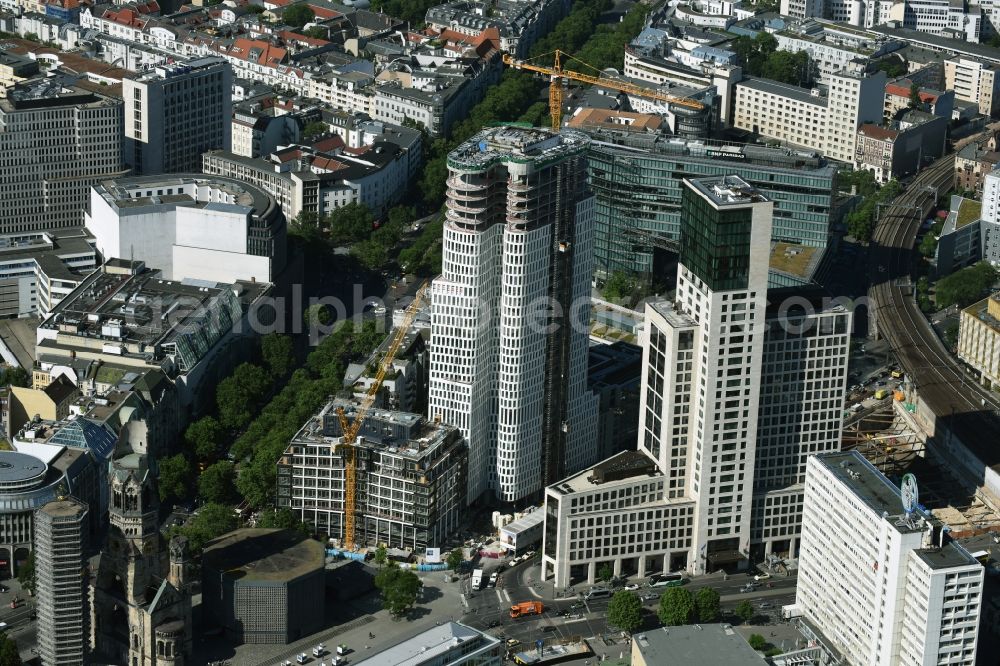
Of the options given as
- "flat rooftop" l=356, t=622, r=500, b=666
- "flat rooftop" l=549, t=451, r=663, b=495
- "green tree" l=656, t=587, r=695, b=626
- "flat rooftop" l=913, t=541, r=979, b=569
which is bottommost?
"green tree" l=656, t=587, r=695, b=626

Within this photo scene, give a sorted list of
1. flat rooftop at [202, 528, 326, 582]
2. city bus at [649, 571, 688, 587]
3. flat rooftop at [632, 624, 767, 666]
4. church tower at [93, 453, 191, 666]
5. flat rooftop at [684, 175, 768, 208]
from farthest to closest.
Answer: city bus at [649, 571, 688, 587] → flat rooftop at [684, 175, 768, 208] → flat rooftop at [202, 528, 326, 582] → church tower at [93, 453, 191, 666] → flat rooftop at [632, 624, 767, 666]

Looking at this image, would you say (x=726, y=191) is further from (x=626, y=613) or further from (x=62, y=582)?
(x=62, y=582)

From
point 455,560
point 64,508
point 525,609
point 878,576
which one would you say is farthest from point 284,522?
point 878,576

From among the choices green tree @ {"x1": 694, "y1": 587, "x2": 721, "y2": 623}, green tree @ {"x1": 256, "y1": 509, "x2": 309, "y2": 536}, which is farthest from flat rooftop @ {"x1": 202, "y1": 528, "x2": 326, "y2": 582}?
green tree @ {"x1": 694, "y1": 587, "x2": 721, "y2": 623}

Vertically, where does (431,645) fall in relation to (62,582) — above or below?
below

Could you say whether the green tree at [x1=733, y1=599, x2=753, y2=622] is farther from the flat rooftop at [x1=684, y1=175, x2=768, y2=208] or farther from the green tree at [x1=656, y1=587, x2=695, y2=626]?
the flat rooftop at [x1=684, y1=175, x2=768, y2=208]

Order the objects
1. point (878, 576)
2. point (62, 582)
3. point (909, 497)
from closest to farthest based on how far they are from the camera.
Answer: point (909, 497)
point (878, 576)
point (62, 582)

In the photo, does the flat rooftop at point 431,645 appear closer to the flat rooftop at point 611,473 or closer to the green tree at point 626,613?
the green tree at point 626,613

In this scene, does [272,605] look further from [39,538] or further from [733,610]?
[733,610]
